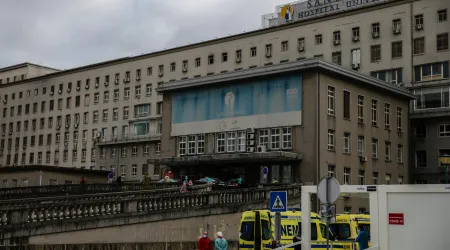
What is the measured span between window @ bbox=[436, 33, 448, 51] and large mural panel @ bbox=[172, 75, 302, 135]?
1723 cm

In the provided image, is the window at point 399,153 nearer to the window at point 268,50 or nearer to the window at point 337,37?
the window at point 337,37

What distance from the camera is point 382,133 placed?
5503 centimetres

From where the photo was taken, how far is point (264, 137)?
5097 cm

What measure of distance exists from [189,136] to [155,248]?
113ft

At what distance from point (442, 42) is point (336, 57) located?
10284mm

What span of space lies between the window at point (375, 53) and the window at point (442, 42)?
17.9 feet

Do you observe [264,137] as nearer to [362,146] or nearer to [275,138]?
[275,138]

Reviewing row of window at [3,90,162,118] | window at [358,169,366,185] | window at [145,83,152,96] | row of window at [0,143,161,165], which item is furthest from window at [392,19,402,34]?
window at [145,83,152,96]

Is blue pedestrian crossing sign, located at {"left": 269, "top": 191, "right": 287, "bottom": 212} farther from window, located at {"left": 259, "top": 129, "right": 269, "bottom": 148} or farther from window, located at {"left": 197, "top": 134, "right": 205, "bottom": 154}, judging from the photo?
window, located at {"left": 197, "top": 134, "right": 205, "bottom": 154}

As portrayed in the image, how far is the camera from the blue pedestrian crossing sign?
1880 cm

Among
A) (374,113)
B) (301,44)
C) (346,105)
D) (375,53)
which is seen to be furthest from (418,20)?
(346,105)

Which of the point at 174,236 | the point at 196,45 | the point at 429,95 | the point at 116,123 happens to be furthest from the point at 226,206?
the point at 116,123

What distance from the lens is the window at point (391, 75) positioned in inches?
2418

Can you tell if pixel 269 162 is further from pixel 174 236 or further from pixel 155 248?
pixel 155 248
